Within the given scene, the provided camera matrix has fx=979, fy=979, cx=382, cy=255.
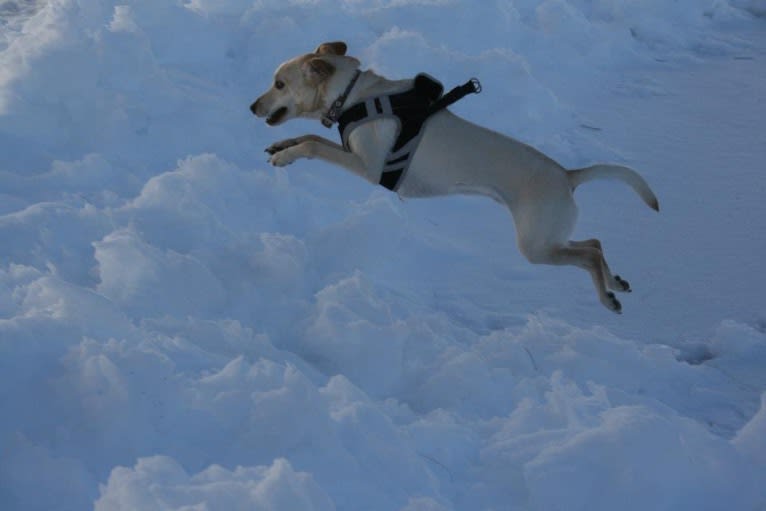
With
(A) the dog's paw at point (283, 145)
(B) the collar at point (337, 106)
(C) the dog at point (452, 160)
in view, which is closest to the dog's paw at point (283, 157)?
(C) the dog at point (452, 160)

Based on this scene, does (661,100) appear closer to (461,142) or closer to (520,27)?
(520,27)

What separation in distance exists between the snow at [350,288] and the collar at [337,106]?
0.83 m

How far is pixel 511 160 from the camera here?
455 cm

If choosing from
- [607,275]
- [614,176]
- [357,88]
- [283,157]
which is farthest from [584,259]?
[283,157]

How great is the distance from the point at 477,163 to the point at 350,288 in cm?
92

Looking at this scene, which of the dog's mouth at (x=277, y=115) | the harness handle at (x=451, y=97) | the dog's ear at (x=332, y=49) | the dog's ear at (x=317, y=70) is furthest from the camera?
the dog's ear at (x=332, y=49)

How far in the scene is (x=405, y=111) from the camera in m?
4.54

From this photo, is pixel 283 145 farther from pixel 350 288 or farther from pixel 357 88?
pixel 350 288

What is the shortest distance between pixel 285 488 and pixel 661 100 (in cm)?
679

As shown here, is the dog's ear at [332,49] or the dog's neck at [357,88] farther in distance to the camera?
the dog's ear at [332,49]

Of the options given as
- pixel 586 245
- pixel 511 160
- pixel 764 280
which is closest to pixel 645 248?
pixel 764 280

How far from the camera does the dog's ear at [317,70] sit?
4586 mm

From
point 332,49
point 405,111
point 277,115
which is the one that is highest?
point 332,49

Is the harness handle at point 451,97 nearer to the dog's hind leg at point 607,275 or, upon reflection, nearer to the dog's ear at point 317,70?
the dog's ear at point 317,70
